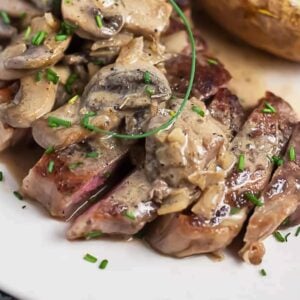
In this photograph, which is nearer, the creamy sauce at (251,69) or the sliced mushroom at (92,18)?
the sliced mushroom at (92,18)

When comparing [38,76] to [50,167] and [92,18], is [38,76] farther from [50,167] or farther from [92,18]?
[50,167]

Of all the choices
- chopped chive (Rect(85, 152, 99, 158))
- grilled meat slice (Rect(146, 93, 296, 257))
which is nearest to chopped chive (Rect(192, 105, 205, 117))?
grilled meat slice (Rect(146, 93, 296, 257))

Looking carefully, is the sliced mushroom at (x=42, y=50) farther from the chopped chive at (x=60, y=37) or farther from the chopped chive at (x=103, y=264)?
the chopped chive at (x=103, y=264)

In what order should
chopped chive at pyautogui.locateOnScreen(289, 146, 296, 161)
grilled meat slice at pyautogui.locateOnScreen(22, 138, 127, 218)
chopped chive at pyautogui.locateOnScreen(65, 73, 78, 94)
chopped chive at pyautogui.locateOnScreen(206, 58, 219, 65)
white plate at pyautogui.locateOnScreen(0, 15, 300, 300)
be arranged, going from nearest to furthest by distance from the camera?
white plate at pyautogui.locateOnScreen(0, 15, 300, 300) < grilled meat slice at pyautogui.locateOnScreen(22, 138, 127, 218) < chopped chive at pyautogui.locateOnScreen(289, 146, 296, 161) < chopped chive at pyautogui.locateOnScreen(65, 73, 78, 94) < chopped chive at pyautogui.locateOnScreen(206, 58, 219, 65)

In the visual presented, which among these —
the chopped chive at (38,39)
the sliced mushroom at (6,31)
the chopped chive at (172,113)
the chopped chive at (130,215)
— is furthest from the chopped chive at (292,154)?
the sliced mushroom at (6,31)

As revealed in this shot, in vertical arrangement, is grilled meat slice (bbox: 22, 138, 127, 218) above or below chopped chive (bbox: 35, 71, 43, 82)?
below

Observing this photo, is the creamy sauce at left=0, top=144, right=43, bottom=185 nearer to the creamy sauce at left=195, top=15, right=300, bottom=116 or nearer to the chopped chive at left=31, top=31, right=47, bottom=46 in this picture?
the chopped chive at left=31, top=31, right=47, bottom=46

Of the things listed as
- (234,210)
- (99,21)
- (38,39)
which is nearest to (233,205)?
(234,210)
